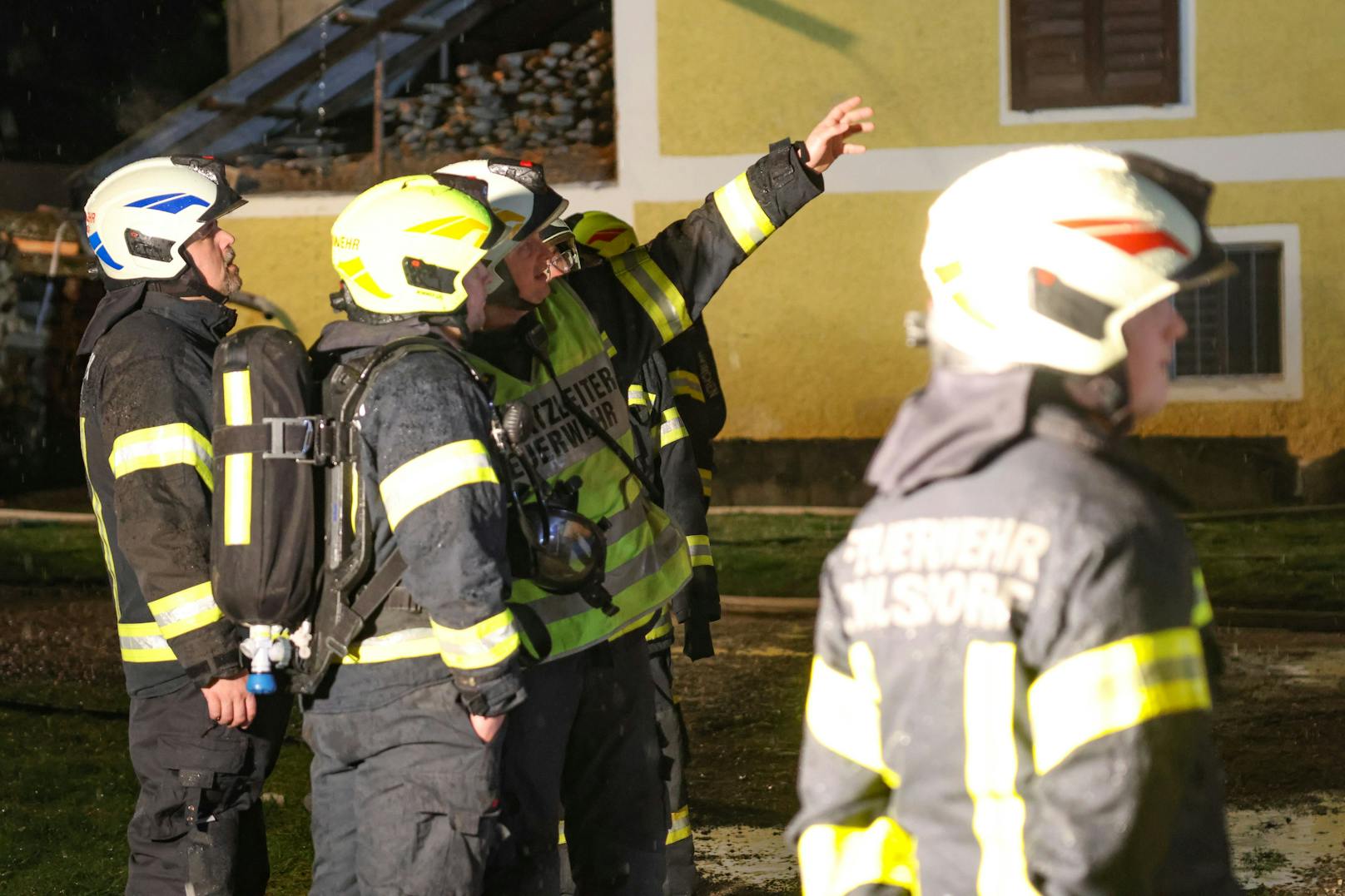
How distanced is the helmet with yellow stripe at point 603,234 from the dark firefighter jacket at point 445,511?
1.27 metres

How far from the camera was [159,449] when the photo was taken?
368 cm

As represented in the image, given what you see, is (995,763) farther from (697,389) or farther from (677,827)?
(697,389)

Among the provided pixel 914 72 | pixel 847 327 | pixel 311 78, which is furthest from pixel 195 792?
pixel 311 78

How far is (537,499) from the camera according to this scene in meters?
3.40

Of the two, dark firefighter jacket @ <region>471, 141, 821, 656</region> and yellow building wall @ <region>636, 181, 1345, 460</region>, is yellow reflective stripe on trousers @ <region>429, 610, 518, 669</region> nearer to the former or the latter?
dark firefighter jacket @ <region>471, 141, 821, 656</region>

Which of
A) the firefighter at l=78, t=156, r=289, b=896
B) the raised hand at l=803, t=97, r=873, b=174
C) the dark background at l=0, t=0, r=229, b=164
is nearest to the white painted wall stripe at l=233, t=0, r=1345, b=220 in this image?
the raised hand at l=803, t=97, r=873, b=174

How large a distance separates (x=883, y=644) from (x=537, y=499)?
1.70 metres

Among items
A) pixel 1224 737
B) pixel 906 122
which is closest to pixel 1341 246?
pixel 906 122

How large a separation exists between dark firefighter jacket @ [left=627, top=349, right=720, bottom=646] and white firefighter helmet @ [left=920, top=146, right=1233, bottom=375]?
2.87 m

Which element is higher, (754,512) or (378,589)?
(378,589)

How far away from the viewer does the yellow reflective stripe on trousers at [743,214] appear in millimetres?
4039

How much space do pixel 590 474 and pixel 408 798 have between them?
0.86 m

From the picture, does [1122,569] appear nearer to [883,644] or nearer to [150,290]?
[883,644]

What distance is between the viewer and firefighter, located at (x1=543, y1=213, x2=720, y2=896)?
4.55 m
